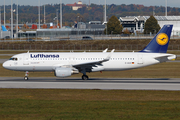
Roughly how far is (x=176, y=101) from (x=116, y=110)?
6100mm

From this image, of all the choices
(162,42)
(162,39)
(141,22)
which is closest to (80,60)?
(162,42)

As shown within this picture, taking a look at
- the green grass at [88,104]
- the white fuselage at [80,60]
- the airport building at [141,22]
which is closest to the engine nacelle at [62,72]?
the white fuselage at [80,60]

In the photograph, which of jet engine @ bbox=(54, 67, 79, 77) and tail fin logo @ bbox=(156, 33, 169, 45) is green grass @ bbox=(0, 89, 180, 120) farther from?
tail fin logo @ bbox=(156, 33, 169, 45)

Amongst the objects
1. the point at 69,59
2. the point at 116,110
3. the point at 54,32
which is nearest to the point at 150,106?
the point at 116,110

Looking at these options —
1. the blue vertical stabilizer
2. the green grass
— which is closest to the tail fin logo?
the blue vertical stabilizer

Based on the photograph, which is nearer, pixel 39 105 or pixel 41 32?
pixel 39 105

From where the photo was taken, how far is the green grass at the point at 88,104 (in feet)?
58.4

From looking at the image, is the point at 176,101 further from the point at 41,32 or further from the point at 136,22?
the point at 136,22

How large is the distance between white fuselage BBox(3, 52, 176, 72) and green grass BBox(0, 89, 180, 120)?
915cm

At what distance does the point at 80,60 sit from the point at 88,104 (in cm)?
1633

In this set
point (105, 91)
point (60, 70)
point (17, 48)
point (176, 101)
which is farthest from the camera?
point (17, 48)

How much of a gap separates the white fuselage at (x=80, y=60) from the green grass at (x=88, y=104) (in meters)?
9.15

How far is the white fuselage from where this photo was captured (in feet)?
121

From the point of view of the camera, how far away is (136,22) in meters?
168
